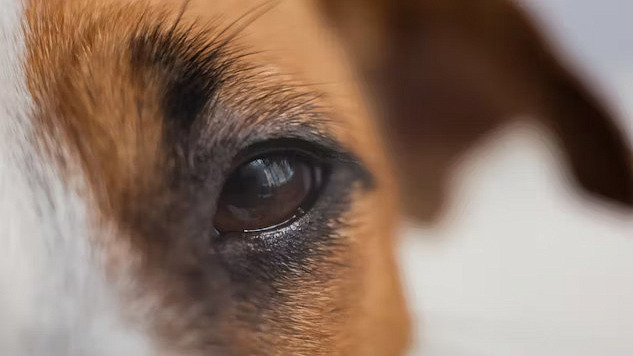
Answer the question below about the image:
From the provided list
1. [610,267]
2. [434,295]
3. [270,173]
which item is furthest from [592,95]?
[270,173]

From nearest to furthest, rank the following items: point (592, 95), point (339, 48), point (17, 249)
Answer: point (17, 249) < point (339, 48) < point (592, 95)

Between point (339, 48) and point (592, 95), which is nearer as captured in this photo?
point (339, 48)

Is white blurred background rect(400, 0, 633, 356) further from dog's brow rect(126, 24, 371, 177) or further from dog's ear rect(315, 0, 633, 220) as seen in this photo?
dog's brow rect(126, 24, 371, 177)

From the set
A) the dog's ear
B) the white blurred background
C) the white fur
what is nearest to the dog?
the white fur

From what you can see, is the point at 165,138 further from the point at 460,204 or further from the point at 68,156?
the point at 460,204

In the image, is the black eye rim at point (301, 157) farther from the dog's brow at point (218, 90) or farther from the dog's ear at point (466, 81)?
the dog's ear at point (466, 81)

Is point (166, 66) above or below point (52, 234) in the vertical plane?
above

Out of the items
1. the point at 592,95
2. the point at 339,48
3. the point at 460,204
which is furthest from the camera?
the point at 460,204
